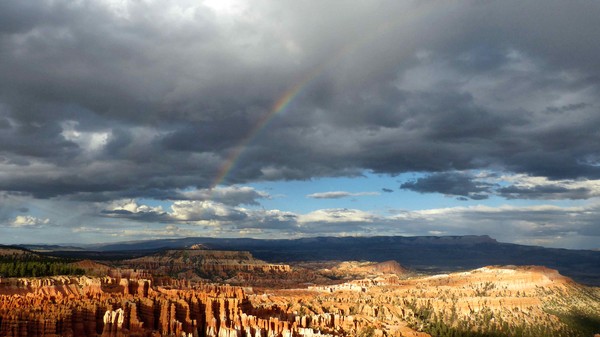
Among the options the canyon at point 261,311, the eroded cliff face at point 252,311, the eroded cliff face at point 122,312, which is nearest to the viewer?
the eroded cliff face at point 122,312

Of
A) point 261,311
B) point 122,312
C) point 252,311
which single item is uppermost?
point 122,312

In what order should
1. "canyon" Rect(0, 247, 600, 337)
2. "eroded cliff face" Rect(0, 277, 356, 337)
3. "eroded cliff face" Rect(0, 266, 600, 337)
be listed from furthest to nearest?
"canyon" Rect(0, 247, 600, 337), "eroded cliff face" Rect(0, 266, 600, 337), "eroded cliff face" Rect(0, 277, 356, 337)

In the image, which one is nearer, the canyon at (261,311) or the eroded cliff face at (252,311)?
the eroded cliff face at (252,311)

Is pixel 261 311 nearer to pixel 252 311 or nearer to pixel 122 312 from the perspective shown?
pixel 252 311

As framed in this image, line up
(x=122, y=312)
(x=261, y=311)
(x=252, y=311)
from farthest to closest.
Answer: (x=261, y=311) → (x=252, y=311) → (x=122, y=312)

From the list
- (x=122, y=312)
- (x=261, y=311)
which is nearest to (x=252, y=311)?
(x=261, y=311)

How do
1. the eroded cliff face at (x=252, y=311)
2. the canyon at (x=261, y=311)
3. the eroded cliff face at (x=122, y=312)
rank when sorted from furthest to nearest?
1. the canyon at (x=261, y=311)
2. the eroded cliff face at (x=252, y=311)
3. the eroded cliff face at (x=122, y=312)

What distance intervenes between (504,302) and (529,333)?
94.9 feet

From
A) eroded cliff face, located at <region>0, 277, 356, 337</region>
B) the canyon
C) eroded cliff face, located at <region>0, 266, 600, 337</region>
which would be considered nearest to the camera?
eroded cliff face, located at <region>0, 277, 356, 337</region>

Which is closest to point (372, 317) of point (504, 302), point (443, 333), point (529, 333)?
point (443, 333)

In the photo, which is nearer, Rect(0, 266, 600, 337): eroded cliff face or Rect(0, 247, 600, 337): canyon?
Rect(0, 266, 600, 337): eroded cliff face

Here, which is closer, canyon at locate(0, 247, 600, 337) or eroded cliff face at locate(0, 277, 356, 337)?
eroded cliff face at locate(0, 277, 356, 337)

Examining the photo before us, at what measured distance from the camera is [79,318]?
85250mm

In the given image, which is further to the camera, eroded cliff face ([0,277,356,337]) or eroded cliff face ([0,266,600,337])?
eroded cliff face ([0,266,600,337])
